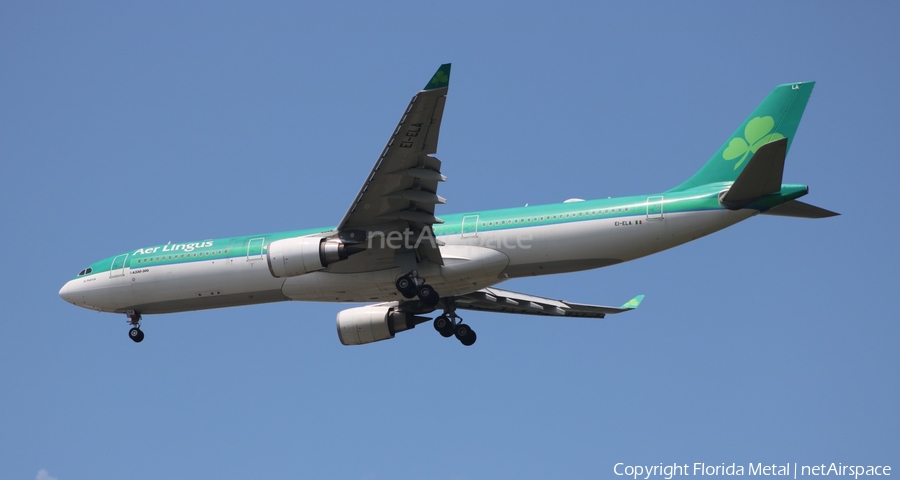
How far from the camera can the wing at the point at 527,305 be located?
112 ft

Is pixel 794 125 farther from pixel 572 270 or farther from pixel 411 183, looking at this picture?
pixel 411 183

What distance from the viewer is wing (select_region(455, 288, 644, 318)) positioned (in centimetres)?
3419

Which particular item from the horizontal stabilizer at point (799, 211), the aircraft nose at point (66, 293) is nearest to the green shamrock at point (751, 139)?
the horizontal stabilizer at point (799, 211)

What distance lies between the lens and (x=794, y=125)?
1123 inches

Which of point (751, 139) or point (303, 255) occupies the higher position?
point (751, 139)

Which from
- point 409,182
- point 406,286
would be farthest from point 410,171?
point 406,286

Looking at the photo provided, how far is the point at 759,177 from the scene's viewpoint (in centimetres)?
2598

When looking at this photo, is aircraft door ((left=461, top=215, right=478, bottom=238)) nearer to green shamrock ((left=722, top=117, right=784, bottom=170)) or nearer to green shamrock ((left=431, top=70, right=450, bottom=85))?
green shamrock ((left=431, top=70, right=450, bottom=85))

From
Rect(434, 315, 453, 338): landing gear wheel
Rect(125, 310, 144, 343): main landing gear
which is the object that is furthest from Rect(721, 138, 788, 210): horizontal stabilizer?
Rect(125, 310, 144, 343): main landing gear

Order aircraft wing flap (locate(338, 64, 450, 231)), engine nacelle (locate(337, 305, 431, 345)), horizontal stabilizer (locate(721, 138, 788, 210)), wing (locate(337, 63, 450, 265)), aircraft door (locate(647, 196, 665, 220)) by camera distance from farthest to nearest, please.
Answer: engine nacelle (locate(337, 305, 431, 345)), aircraft door (locate(647, 196, 665, 220)), horizontal stabilizer (locate(721, 138, 788, 210)), wing (locate(337, 63, 450, 265)), aircraft wing flap (locate(338, 64, 450, 231))

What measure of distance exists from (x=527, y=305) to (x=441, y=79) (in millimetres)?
13262

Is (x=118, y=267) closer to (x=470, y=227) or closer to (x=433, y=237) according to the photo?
(x=433, y=237)

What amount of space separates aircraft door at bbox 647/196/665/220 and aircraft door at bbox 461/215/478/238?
4.74 metres

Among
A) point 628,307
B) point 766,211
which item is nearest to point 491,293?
point 628,307
